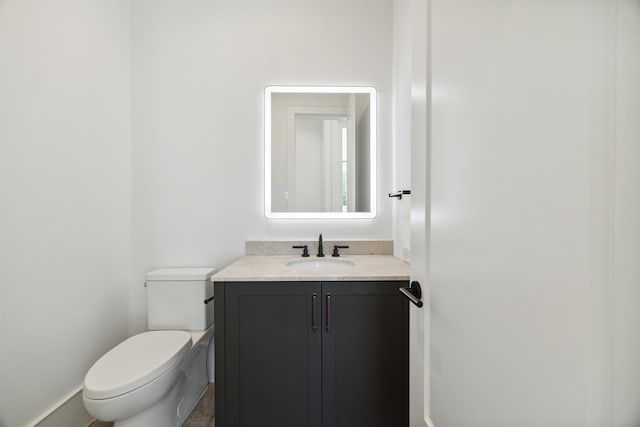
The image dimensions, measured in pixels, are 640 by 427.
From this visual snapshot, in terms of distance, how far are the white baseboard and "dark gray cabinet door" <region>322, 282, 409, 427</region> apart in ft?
4.37

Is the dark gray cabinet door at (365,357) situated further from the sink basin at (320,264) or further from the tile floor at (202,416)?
the tile floor at (202,416)

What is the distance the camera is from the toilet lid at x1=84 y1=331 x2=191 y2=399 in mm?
1114

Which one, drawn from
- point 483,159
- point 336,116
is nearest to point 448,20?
point 483,159

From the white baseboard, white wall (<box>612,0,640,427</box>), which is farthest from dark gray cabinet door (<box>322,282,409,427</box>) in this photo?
the white baseboard

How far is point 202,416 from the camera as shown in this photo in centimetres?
162

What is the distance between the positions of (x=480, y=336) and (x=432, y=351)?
0.24 metres

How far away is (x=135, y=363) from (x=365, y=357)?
1067 mm

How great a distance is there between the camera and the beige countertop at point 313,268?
1.35 meters

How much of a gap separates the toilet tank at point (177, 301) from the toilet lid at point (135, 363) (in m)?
0.13

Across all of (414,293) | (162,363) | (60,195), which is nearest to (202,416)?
(162,363)

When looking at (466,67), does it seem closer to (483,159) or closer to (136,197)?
(483,159)

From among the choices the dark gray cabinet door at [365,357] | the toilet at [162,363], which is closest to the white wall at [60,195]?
the toilet at [162,363]

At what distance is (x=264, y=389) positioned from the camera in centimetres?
134

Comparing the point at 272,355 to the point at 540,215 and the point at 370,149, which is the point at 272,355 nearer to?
the point at 540,215
